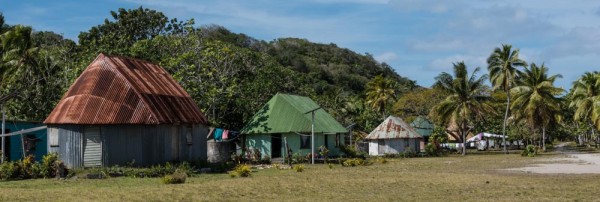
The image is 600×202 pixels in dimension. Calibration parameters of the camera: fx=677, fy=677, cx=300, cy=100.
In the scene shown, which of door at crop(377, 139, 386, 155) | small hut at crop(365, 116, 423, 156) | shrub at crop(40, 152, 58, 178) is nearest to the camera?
shrub at crop(40, 152, 58, 178)

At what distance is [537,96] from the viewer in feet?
215

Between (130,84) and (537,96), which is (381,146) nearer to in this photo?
(537,96)

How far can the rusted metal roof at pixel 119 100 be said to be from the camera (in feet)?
101

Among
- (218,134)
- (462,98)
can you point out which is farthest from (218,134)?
(462,98)

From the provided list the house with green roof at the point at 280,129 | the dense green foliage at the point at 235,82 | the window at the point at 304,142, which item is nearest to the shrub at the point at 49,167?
the dense green foliage at the point at 235,82

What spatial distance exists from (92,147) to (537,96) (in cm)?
4764

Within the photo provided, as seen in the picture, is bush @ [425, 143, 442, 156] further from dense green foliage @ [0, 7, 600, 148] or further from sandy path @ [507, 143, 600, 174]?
sandy path @ [507, 143, 600, 174]

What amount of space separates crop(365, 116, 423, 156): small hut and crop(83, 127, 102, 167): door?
3564cm

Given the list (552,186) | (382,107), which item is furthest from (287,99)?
(382,107)

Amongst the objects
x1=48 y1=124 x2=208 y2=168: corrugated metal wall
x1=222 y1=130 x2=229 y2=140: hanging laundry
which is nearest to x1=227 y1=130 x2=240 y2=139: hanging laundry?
x1=222 y1=130 x2=229 y2=140: hanging laundry

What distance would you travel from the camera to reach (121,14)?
65.4 m

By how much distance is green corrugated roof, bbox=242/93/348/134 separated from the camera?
45.3m

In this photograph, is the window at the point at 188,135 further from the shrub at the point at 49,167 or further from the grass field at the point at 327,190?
the grass field at the point at 327,190

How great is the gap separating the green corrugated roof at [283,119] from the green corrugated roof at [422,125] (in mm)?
34081
